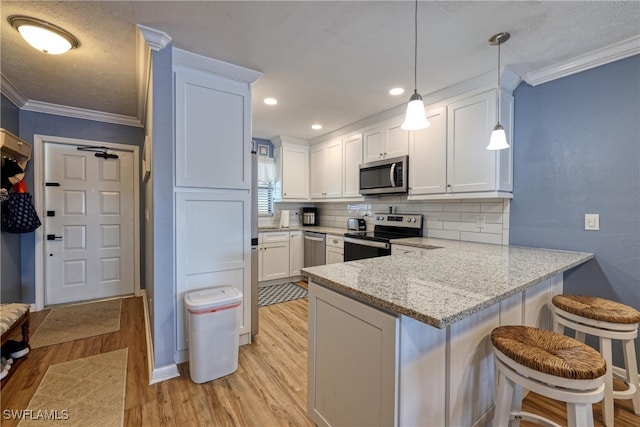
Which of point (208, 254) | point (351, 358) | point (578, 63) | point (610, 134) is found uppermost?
point (578, 63)

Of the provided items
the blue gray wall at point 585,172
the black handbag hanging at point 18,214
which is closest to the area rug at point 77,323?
the black handbag hanging at point 18,214

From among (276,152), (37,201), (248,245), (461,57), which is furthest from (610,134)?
(37,201)

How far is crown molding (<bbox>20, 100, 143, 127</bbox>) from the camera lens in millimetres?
3125

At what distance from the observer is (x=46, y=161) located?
10.7ft

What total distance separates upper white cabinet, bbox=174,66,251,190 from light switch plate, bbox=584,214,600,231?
8.98 feet

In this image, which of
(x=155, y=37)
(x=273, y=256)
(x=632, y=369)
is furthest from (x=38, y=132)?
(x=632, y=369)

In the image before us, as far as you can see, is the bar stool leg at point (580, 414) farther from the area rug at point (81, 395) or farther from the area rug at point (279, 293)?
the area rug at point (279, 293)

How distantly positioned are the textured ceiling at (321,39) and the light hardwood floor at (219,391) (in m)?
2.42

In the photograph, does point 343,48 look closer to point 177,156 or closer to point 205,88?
point 205,88

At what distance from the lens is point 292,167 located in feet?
15.4

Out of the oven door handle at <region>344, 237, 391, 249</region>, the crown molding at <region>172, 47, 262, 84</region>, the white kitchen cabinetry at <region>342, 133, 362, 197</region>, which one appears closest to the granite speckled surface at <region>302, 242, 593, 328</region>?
the oven door handle at <region>344, 237, 391, 249</region>

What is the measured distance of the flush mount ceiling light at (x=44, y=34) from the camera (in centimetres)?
172

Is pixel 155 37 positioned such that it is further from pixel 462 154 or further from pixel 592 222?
pixel 592 222

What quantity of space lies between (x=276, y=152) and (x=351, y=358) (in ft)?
13.1
